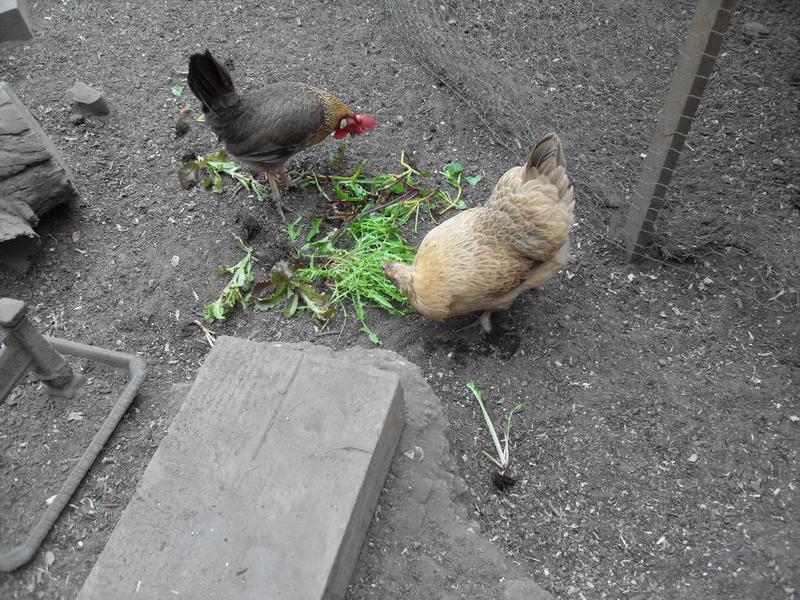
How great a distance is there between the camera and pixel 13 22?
558cm

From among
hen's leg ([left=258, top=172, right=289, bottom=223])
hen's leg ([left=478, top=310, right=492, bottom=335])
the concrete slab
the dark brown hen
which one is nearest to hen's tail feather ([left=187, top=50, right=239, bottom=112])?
the dark brown hen

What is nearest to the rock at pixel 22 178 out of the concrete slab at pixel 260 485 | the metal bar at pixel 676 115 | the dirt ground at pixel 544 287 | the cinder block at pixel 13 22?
the dirt ground at pixel 544 287

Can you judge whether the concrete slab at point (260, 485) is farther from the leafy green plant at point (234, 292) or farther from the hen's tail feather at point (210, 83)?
the hen's tail feather at point (210, 83)

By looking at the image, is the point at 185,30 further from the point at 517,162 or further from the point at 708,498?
the point at 708,498

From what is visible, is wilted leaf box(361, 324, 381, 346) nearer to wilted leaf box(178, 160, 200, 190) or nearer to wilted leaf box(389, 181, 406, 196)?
wilted leaf box(389, 181, 406, 196)

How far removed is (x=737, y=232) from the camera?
12.7 feet

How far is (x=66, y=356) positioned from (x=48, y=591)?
54.1 inches

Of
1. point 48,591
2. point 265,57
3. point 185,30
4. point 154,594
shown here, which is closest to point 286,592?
point 154,594

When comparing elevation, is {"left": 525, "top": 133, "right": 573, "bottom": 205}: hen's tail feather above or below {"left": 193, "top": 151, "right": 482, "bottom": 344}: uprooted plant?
above

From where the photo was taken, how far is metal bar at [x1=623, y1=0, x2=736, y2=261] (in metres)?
2.85

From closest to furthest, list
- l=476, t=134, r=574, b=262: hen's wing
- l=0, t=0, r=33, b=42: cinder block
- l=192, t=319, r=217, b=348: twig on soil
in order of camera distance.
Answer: l=476, t=134, r=574, b=262: hen's wing < l=192, t=319, r=217, b=348: twig on soil < l=0, t=0, r=33, b=42: cinder block

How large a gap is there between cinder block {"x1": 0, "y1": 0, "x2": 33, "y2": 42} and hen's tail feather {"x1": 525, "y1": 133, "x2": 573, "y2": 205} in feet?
17.1

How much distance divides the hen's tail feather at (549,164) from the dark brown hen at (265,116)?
1.65m

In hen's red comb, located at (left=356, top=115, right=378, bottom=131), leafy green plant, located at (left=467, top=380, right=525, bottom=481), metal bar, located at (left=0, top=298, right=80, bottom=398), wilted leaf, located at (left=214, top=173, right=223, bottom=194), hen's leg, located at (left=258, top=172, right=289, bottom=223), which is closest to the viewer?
metal bar, located at (left=0, top=298, right=80, bottom=398)
